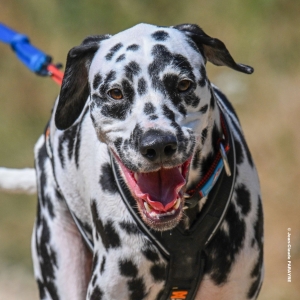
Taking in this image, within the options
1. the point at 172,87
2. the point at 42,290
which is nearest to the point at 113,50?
the point at 172,87

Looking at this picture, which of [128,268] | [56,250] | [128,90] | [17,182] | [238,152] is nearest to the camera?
[128,90]

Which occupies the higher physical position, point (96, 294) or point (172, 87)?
point (172, 87)

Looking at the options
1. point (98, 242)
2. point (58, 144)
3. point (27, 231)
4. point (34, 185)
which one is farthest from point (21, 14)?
point (98, 242)

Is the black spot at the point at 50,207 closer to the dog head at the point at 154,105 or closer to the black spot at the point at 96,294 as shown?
the black spot at the point at 96,294

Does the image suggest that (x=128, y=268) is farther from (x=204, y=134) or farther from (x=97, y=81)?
(x=97, y=81)

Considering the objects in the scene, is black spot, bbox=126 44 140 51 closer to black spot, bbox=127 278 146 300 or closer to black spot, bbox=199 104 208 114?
black spot, bbox=199 104 208 114

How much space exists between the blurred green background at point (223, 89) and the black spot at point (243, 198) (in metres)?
3.47

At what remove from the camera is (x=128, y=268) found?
3.84 m

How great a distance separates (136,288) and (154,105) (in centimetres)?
88

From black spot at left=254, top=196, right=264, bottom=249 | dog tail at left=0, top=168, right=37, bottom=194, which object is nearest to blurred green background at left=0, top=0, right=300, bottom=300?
dog tail at left=0, top=168, right=37, bottom=194

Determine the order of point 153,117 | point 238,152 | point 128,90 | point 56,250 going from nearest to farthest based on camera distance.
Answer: point 153,117 → point 128,90 → point 238,152 → point 56,250

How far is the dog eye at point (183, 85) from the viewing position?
3658mm

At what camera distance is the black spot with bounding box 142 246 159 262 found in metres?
3.84

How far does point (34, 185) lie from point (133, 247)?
160cm
